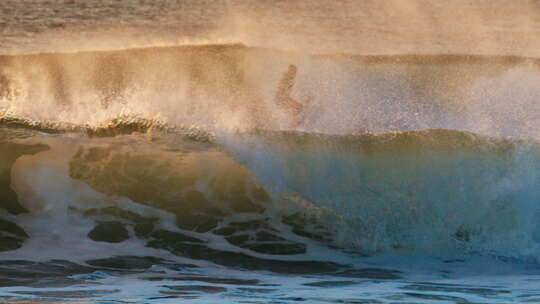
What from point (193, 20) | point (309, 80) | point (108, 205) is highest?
point (193, 20)

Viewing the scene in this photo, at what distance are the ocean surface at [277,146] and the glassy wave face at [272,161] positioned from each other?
0.05 ft

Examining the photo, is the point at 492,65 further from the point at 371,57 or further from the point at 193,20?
the point at 193,20

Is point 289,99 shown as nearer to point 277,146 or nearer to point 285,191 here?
point 277,146

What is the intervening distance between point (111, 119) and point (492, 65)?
336 centimetres

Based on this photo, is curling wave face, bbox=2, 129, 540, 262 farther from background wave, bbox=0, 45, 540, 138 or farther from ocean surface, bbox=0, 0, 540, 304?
background wave, bbox=0, 45, 540, 138

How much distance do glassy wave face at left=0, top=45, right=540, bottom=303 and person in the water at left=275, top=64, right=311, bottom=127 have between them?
0.6 inches

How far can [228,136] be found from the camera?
8516 mm

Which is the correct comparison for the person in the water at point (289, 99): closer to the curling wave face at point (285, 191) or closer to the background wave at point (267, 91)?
the background wave at point (267, 91)

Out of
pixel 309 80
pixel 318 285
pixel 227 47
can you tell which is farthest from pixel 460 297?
pixel 227 47

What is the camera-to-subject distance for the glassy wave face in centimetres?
794

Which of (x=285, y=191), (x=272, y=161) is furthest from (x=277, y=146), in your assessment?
(x=285, y=191)

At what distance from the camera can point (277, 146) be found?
8422 mm

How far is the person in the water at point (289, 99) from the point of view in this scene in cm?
847

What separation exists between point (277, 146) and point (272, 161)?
0.44 ft
